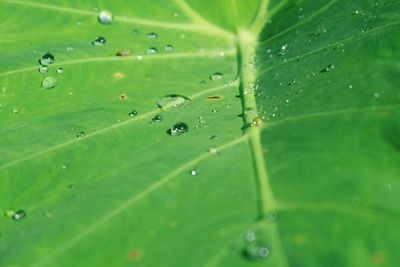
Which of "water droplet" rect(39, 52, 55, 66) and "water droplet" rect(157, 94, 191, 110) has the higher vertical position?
"water droplet" rect(39, 52, 55, 66)

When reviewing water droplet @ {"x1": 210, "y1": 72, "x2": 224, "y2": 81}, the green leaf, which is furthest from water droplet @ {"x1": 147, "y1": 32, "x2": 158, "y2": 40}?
water droplet @ {"x1": 210, "y1": 72, "x2": 224, "y2": 81}

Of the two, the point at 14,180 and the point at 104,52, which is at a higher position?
Result: the point at 104,52

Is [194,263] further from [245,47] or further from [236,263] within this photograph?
[245,47]

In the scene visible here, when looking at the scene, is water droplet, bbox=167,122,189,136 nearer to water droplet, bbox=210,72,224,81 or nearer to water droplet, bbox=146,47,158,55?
water droplet, bbox=210,72,224,81

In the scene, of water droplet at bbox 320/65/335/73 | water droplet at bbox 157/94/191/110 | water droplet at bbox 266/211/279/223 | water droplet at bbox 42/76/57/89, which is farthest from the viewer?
water droplet at bbox 42/76/57/89

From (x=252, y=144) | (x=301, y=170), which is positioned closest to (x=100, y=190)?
(x=252, y=144)

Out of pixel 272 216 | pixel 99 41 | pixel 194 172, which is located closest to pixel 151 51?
pixel 99 41

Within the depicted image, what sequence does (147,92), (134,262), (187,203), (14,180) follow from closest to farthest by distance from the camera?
(134,262), (187,203), (14,180), (147,92)
